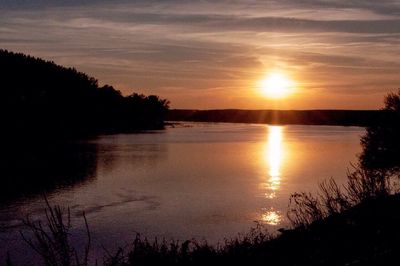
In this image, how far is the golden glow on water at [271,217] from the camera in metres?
27.6

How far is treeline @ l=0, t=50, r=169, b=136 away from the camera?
413ft

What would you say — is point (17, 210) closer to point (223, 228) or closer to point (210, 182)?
point (223, 228)

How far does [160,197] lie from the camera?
3566cm

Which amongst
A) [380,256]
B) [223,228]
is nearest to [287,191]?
[223,228]

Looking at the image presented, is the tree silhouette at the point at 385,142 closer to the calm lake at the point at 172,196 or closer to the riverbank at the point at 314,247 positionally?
the calm lake at the point at 172,196

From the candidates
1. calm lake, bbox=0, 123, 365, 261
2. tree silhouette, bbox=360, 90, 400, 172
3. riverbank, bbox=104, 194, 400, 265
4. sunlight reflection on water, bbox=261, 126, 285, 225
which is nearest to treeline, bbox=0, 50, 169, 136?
sunlight reflection on water, bbox=261, 126, 285, 225

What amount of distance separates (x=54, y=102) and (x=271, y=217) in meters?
126

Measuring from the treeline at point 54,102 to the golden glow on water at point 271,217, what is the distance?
88180 mm

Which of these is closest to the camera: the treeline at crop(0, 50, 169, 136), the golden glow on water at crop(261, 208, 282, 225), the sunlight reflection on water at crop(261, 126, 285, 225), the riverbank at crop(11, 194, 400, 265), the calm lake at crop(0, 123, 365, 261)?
the riverbank at crop(11, 194, 400, 265)

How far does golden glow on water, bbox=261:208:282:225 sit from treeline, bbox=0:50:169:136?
88180 millimetres

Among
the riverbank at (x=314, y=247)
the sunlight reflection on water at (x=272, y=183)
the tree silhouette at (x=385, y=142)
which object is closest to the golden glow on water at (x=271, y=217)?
the sunlight reflection on water at (x=272, y=183)

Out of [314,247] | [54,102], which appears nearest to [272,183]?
[314,247]

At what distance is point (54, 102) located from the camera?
484 ft

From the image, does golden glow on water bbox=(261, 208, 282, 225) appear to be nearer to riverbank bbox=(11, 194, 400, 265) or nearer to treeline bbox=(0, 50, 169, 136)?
riverbank bbox=(11, 194, 400, 265)
